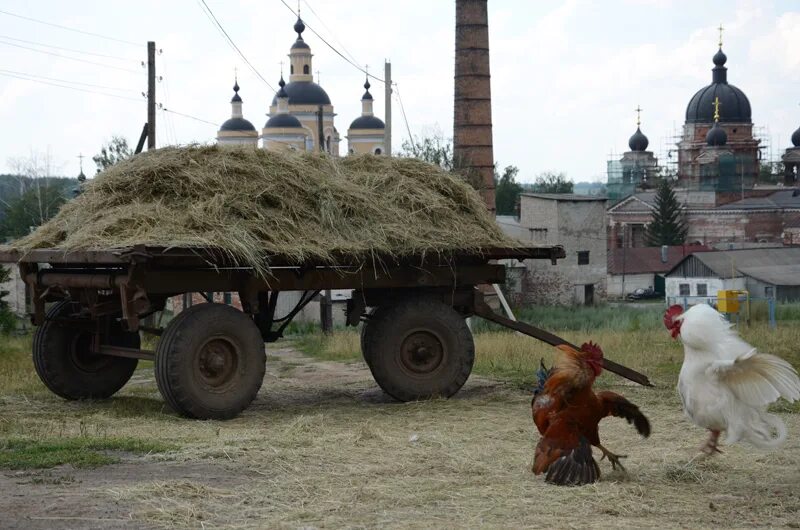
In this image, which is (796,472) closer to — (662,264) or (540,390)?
(540,390)

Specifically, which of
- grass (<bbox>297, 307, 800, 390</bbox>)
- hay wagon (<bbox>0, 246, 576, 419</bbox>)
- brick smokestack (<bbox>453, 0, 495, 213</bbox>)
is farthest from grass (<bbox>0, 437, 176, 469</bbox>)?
brick smokestack (<bbox>453, 0, 495, 213</bbox>)

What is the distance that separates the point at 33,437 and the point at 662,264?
64740mm

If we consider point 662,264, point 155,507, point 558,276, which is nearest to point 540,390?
point 155,507

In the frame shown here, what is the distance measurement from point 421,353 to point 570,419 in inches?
194

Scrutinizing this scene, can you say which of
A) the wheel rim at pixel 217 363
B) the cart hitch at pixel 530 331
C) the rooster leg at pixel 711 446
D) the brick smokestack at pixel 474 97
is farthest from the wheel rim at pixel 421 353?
the brick smokestack at pixel 474 97

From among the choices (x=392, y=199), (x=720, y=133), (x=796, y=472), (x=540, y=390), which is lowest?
(x=796, y=472)

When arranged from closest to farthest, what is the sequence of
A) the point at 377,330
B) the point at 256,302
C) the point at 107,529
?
1. the point at 107,529
2. the point at 256,302
3. the point at 377,330

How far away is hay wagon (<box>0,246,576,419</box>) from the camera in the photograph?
10.9 metres

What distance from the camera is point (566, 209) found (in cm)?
5706

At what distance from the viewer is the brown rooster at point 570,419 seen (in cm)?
767

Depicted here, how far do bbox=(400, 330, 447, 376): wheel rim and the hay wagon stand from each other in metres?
0.01

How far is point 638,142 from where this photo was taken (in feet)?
337

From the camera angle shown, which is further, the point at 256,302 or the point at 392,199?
the point at 392,199

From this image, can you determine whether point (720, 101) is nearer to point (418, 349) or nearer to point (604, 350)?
point (604, 350)
